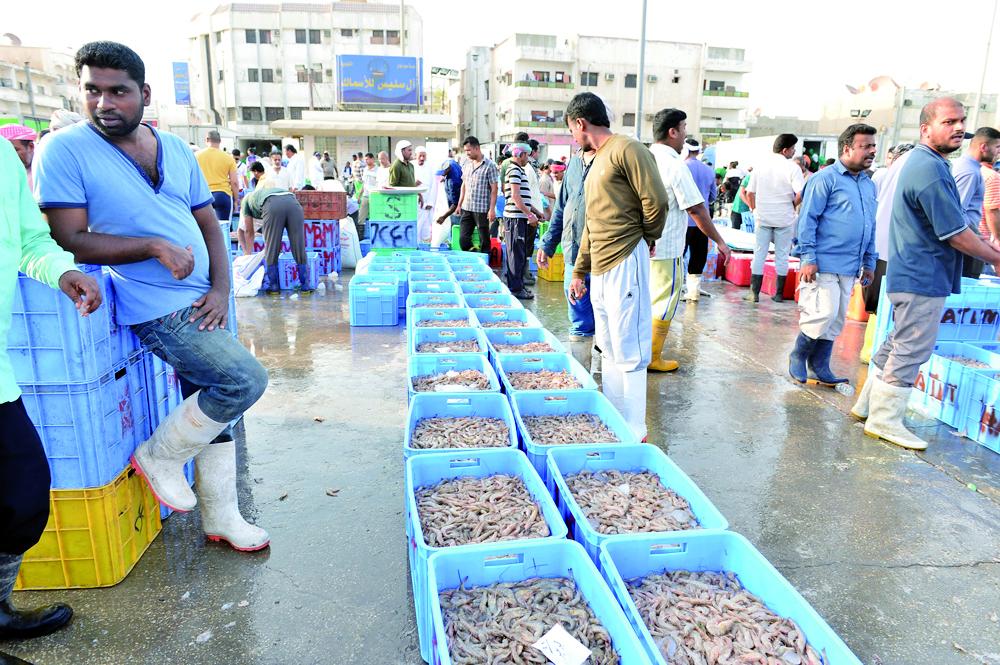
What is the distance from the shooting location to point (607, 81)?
57.2m

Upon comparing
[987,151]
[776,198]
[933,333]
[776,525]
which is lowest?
[776,525]

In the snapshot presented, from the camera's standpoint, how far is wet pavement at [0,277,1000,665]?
2.38 metres

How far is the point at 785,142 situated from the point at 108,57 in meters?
8.18

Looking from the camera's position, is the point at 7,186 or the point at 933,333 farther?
the point at 933,333

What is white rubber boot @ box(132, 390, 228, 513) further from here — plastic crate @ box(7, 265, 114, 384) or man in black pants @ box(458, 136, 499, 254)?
man in black pants @ box(458, 136, 499, 254)

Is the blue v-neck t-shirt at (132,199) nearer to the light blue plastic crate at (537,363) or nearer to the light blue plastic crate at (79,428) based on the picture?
the light blue plastic crate at (79,428)

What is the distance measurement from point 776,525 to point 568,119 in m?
2.72

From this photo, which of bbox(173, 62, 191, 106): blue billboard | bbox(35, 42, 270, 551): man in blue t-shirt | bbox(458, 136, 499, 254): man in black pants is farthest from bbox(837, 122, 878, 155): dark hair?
bbox(173, 62, 191, 106): blue billboard

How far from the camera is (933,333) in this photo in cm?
398

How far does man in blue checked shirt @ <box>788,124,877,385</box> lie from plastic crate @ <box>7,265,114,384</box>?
190 inches

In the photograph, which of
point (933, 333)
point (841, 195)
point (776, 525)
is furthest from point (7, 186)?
point (841, 195)

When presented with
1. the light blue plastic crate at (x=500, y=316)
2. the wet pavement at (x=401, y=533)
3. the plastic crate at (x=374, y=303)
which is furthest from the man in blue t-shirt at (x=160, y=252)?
the plastic crate at (x=374, y=303)

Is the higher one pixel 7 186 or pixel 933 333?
pixel 7 186

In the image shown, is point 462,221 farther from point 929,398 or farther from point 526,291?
point 929,398
